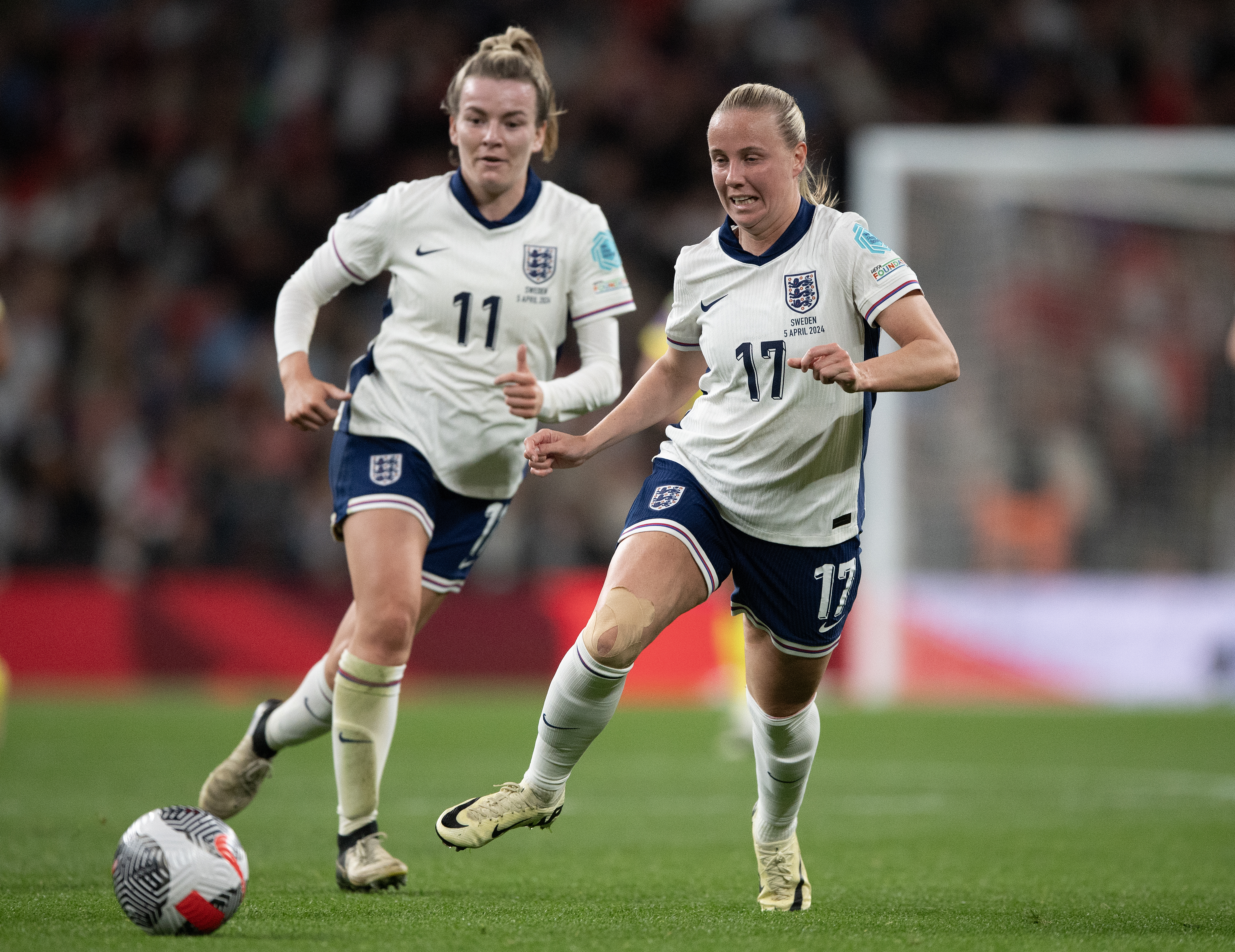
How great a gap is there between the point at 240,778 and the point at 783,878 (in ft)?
6.73

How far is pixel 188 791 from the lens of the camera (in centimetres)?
782

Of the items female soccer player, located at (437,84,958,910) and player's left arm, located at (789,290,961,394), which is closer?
player's left arm, located at (789,290,961,394)

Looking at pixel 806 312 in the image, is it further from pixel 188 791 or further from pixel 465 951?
pixel 188 791

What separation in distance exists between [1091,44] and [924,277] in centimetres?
535

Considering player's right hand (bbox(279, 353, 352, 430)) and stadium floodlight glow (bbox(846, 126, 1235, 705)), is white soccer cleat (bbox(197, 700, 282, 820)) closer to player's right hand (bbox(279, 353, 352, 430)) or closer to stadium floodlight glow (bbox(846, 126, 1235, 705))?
player's right hand (bbox(279, 353, 352, 430))

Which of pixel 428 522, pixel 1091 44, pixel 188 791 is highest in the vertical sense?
pixel 1091 44

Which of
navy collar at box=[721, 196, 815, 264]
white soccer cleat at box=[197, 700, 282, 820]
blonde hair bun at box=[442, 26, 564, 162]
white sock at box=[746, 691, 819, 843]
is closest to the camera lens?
navy collar at box=[721, 196, 815, 264]

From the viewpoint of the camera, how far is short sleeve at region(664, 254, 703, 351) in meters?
4.83

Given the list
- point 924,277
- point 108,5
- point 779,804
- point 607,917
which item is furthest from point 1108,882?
point 108,5

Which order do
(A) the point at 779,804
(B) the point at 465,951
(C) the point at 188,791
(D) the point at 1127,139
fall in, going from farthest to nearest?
(D) the point at 1127,139, (C) the point at 188,791, (A) the point at 779,804, (B) the point at 465,951

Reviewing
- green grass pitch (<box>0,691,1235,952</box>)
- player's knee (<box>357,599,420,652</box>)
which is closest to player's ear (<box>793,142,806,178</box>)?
player's knee (<box>357,599,420,652</box>)

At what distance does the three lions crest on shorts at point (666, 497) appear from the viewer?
4691 millimetres

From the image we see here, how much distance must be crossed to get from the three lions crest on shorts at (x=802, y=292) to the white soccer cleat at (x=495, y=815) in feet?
4.94

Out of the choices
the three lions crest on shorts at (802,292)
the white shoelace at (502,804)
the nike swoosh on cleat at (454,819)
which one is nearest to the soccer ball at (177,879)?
the nike swoosh on cleat at (454,819)
